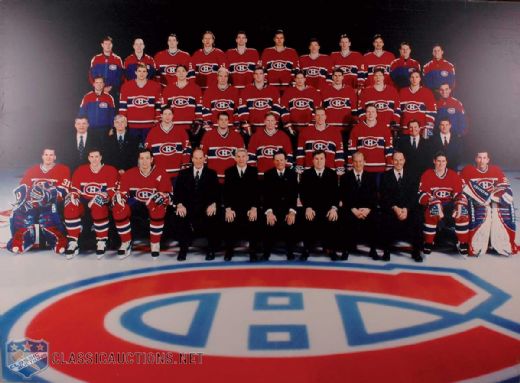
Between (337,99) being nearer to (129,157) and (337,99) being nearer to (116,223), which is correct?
(129,157)

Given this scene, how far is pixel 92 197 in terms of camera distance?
403 cm

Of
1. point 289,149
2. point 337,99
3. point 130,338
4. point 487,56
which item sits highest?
point 487,56

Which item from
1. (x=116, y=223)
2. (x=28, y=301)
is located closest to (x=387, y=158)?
(x=116, y=223)

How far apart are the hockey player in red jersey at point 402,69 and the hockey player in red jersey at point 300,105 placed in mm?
1151

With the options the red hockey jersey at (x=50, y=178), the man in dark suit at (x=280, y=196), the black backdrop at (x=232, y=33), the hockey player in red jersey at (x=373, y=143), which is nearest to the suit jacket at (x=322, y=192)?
the man in dark suit at (x=280, y=196)

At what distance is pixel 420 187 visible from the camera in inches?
160

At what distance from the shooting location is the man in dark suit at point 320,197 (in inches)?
152

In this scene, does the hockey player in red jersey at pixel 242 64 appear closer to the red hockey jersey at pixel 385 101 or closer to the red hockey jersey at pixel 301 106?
the red hockey jersey at pixel 301 106

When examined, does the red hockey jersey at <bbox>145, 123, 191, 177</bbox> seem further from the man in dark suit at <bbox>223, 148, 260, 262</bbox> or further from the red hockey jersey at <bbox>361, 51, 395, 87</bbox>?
the red hockey jersey at <bbox>361, 51, 395, 87</bbox>

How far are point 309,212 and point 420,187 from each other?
1.05 metres

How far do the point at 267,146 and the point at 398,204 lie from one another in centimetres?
128

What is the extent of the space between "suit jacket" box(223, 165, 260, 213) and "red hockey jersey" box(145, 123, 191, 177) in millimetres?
615

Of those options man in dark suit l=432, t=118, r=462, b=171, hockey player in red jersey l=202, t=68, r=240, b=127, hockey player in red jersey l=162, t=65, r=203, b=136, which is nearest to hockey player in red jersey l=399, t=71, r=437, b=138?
man in dark suit l=432, t=118, r=462, b=171

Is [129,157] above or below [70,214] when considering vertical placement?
above
